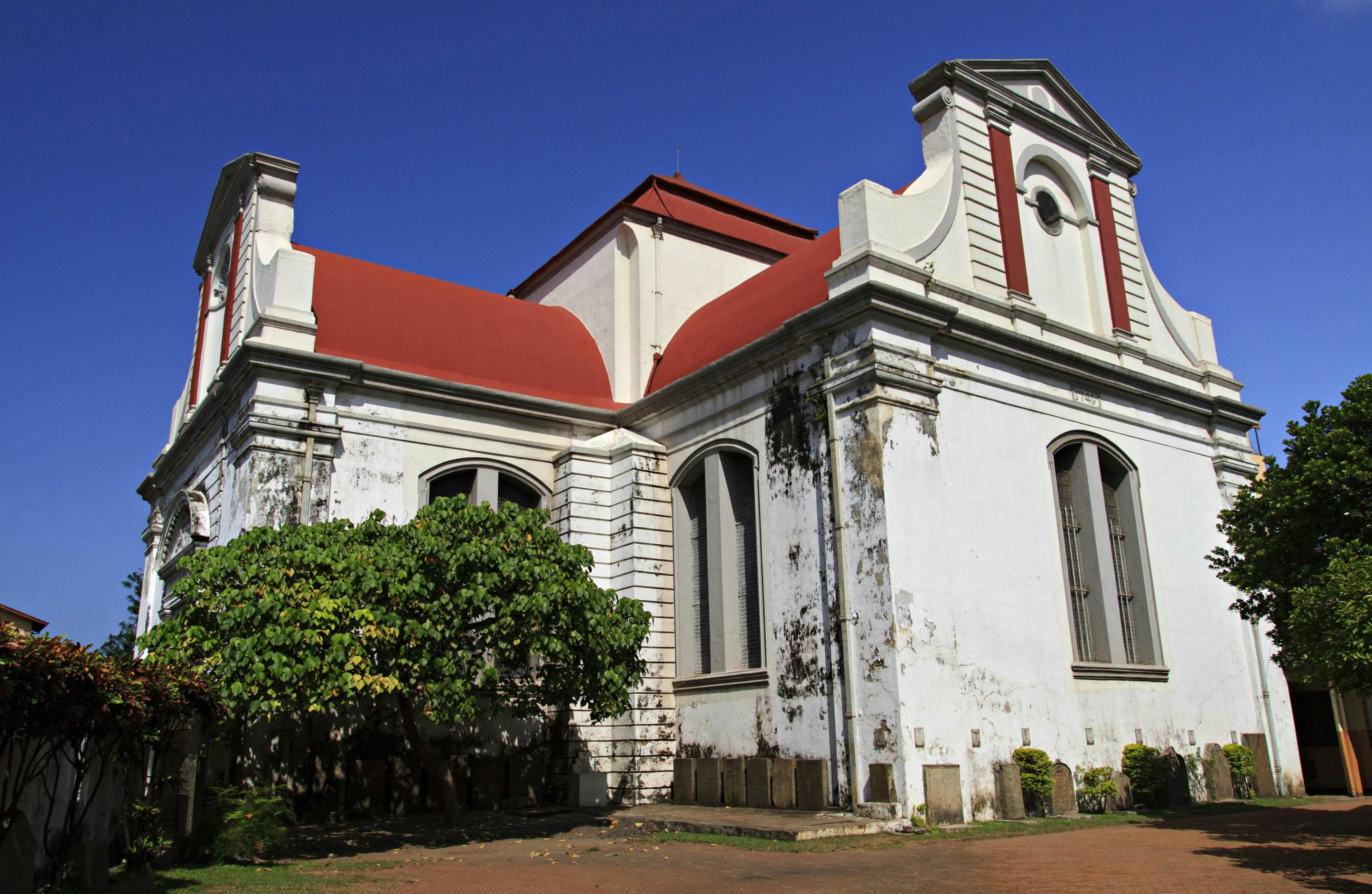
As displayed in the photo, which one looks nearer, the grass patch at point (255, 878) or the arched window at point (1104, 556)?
the grass patch at point (255, 878)

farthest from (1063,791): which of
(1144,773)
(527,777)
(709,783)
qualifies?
(527,777)

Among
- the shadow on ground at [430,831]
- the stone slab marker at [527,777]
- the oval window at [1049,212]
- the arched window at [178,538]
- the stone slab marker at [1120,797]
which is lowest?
the shadow on ground at [430,831]

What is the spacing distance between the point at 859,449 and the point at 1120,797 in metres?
6.13

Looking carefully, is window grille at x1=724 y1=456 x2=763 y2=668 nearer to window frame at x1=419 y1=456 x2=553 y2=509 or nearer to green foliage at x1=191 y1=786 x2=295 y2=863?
window frame at x1=419 y1=456 x2=553 y2=509

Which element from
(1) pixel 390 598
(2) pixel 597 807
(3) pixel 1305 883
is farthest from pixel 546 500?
(3) pixel 1305 883

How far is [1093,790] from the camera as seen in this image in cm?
1423

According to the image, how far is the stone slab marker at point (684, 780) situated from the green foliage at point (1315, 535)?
776 centimetres

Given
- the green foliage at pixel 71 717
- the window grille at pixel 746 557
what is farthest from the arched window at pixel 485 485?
the green foliage at pixel 71 717

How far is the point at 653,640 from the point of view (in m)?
16.7

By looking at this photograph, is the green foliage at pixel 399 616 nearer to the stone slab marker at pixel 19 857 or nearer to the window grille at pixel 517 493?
the stone slab marker at pixel 19 857

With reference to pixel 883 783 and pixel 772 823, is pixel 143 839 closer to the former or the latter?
pixel 772 823

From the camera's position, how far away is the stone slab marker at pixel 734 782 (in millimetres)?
14664

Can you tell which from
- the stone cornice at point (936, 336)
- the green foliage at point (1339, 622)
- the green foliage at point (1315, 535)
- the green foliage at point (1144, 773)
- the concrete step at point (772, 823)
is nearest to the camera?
the green foliage at point (1339, 622)

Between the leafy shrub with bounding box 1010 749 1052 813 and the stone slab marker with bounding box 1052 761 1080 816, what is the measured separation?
0.11 meters
